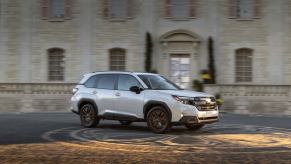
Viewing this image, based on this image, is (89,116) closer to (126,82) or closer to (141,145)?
(126,82)

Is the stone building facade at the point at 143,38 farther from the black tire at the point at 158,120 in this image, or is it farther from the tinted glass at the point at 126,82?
the black tire at the point at 158,120

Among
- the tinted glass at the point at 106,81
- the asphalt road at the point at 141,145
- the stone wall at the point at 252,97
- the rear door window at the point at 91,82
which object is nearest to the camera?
the asphalt road at the point at 141,145

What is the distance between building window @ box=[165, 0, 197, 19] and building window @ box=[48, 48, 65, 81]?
6.50 metres

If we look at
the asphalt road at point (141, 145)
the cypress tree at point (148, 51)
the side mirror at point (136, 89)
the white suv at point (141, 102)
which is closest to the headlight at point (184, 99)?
the white suv at point (141, 102)

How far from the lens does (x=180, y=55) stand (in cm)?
2988

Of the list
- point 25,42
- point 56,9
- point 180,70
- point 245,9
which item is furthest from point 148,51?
point 25,42

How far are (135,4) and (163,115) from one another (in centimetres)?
1648

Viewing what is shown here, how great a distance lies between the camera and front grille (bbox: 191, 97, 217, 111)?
A: 13.8 meters

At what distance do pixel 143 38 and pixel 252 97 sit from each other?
6.92 meters

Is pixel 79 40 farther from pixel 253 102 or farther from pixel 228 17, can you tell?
pixel 253 102

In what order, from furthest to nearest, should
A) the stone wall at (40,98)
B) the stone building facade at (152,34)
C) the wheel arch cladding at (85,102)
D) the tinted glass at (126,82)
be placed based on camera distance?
the stone building facade at (152,34), the stone wall at (40,98), the wheel arch cladding at (85,102), the tinted glass at (126,82)

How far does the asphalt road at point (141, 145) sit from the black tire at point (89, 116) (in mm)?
393

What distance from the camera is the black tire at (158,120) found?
45.8ft

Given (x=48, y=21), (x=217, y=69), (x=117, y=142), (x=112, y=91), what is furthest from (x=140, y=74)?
(x=48, y=21)
